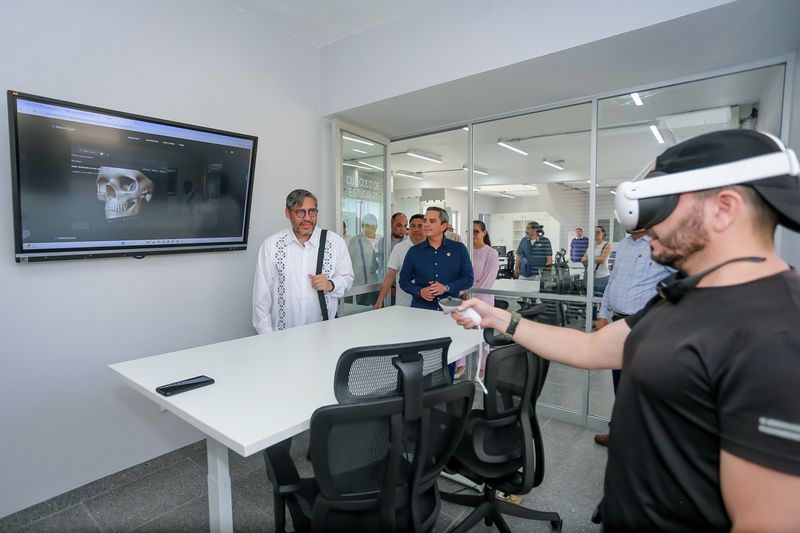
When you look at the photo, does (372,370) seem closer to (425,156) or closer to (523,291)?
(523,291)

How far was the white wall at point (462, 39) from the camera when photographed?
7.43 ft

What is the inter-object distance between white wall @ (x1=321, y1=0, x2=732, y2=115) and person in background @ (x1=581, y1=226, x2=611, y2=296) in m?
1.45

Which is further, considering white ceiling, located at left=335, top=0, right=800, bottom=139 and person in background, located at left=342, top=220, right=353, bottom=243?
person in background, located at left=342, top=220, right=353, bottom=243

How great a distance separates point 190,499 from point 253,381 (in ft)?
4.29

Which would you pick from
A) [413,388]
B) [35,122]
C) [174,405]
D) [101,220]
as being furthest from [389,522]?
[35,122]

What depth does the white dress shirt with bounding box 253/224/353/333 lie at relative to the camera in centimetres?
276

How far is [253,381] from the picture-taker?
163 centimetres

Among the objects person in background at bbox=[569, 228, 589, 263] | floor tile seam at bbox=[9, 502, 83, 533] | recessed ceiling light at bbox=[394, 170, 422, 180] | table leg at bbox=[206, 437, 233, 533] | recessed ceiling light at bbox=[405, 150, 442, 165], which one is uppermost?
recessed ceiling light at bbox=[394, 170, 422, 180]

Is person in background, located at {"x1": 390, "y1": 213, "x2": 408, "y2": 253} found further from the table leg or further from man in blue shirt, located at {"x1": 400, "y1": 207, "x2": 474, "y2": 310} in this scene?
the table leg

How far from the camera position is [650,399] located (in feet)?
2.75

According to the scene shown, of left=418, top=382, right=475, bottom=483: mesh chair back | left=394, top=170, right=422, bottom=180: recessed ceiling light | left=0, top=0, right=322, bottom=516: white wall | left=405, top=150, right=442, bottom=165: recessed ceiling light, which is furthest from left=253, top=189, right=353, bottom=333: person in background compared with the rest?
left=394, top=170, right=422, bottom=180: recessed ceiling light

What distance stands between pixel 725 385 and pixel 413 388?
0.75m

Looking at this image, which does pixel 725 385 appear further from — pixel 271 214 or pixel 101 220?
pixel 271 214

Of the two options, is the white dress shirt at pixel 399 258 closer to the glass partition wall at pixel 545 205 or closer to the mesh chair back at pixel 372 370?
the glass partition wall at pixel 545 205
